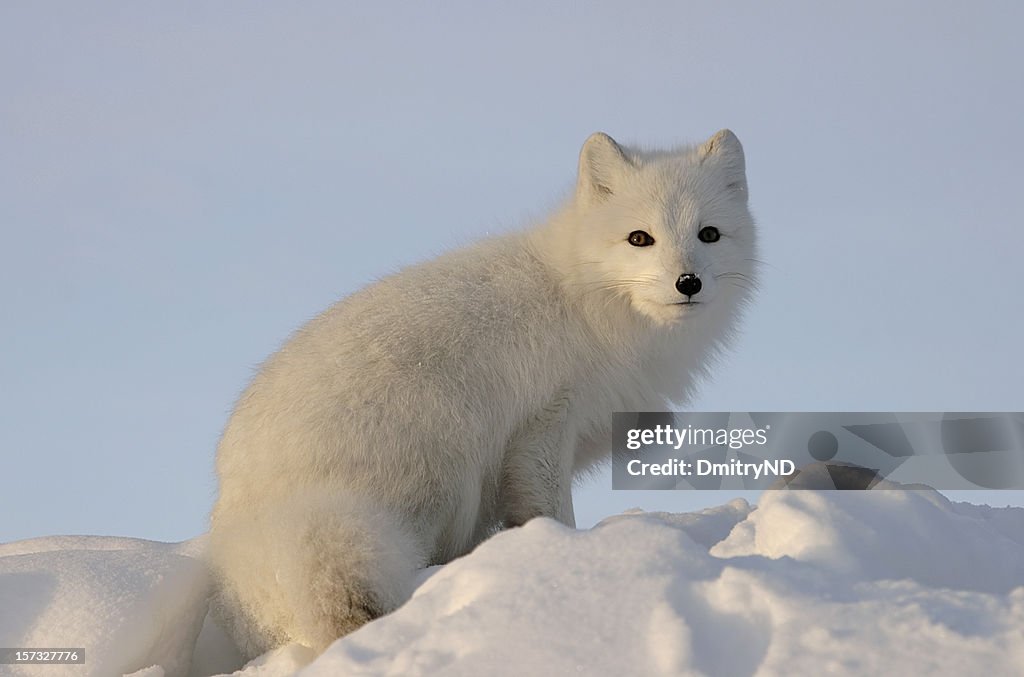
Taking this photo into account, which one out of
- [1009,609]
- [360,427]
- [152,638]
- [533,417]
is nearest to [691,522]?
[533,417]

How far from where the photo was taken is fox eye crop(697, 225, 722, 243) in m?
4.94

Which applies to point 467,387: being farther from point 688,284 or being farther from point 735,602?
point 735,602

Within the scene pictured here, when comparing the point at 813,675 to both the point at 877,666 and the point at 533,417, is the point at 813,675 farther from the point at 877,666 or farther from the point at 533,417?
the point at 533,417

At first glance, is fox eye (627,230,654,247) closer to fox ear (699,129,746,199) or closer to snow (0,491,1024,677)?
fox ear (699,129,746,199)

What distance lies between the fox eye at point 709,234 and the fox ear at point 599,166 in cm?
45

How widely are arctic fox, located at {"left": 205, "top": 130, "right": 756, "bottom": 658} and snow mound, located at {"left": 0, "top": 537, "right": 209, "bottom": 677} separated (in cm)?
16

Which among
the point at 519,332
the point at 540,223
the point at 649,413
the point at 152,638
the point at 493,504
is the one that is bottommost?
the point at 152,638

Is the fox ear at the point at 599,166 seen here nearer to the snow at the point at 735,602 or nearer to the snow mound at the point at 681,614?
the snow at the point at 735,602

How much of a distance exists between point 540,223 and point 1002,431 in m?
2.36

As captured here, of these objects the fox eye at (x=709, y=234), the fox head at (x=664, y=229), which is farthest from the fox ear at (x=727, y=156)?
the fox eye at (x=709, y=234)

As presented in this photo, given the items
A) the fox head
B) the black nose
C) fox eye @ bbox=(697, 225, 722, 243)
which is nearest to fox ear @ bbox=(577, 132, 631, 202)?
the fox head

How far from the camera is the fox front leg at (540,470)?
15.1 feet

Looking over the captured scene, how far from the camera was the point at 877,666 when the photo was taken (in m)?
2.42

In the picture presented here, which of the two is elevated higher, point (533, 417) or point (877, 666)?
point (533, 417)
